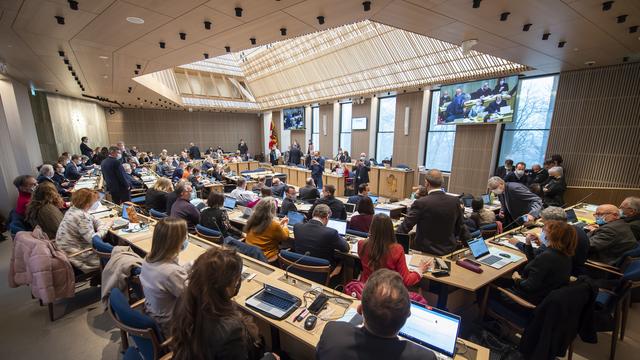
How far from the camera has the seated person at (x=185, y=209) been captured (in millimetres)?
4438

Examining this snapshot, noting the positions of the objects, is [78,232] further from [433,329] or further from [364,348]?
[433,329]

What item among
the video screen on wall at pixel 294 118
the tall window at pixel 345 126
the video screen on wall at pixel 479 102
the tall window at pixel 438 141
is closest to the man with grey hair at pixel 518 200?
the video screen on wall at pixel 479 102

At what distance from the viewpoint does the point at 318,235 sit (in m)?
3.24

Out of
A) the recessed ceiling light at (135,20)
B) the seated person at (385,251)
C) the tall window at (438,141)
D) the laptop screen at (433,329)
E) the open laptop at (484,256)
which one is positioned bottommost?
the open laptop at (484,256)

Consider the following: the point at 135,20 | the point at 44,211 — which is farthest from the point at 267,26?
the point at 44,211

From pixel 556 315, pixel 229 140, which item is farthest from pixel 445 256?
pixel 229 140

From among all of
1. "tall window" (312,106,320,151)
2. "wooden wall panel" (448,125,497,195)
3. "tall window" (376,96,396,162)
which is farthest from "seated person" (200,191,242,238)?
"tall window" (312,106,320,151)

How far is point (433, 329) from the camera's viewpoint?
5.87 feet

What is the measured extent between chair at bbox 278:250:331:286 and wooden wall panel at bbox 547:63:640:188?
26.5ft

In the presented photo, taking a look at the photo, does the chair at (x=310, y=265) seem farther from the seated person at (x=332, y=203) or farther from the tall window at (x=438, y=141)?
the tall window at (x=438, y=141)

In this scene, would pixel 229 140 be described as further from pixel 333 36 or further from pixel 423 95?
pixel 423 95

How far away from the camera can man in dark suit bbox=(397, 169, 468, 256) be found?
3.23 metres

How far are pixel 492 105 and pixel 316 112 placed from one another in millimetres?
9672

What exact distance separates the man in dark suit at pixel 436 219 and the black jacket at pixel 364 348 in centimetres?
218
